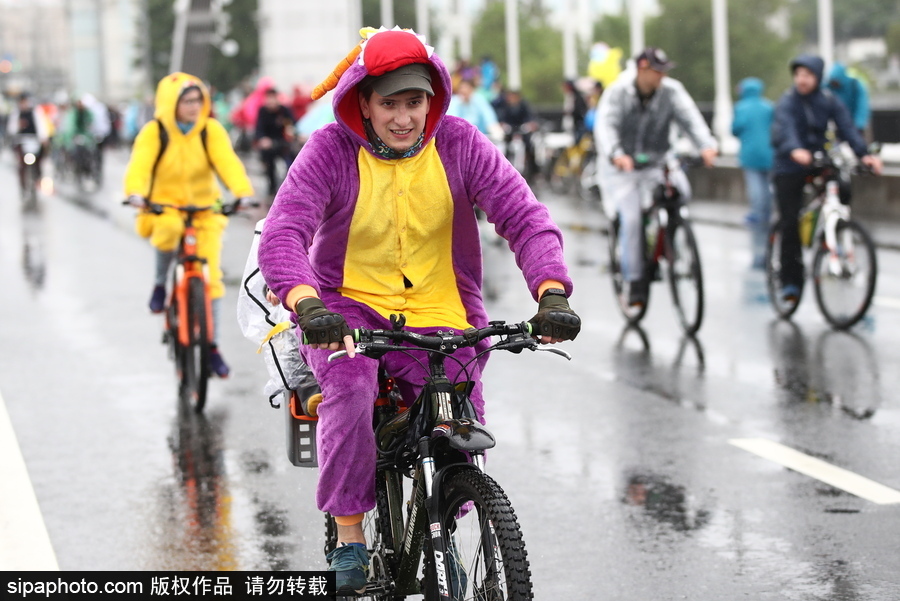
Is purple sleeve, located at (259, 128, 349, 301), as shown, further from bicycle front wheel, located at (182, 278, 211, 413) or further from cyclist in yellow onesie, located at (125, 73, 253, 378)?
cyclist in yellow onesie, located at (125, 73, 253, 378)

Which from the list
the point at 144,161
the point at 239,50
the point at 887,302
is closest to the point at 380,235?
the point at 144,161

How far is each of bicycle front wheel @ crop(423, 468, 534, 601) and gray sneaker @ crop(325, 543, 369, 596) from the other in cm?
30

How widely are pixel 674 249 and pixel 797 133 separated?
1.25 m

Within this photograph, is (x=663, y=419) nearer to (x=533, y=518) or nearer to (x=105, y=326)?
(x=533, y=518)

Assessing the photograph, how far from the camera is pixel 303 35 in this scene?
5272 centimetres

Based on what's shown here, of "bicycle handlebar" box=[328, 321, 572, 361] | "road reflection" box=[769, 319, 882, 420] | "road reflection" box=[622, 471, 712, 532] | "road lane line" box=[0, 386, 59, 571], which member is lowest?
"road reflection" box=[769, 319, 882, 420]

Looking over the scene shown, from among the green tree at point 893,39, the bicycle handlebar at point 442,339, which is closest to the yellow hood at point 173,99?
the bicycle handlebar at point 442,339

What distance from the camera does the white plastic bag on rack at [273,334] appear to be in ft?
16.1

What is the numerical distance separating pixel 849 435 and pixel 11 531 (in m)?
3.85

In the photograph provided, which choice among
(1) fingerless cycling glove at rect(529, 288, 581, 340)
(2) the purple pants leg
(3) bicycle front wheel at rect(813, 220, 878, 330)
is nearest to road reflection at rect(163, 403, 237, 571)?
(2) the purple pants leg

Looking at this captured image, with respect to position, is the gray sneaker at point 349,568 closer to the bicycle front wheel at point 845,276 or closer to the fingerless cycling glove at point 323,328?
the fingerless cycling glove at point 323,328

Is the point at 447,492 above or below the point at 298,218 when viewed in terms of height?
below

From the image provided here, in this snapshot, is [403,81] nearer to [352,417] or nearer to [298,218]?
[298,218]

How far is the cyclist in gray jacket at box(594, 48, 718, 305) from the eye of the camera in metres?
10.7
